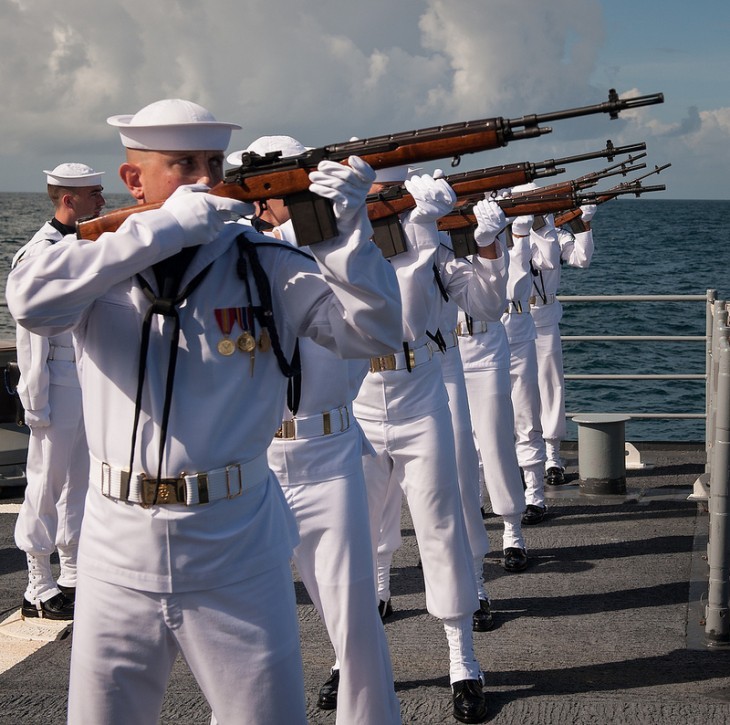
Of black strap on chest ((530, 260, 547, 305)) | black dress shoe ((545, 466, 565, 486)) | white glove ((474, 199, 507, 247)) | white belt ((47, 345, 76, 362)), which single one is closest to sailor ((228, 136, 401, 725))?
white glove ((474, 199, 507, 247))

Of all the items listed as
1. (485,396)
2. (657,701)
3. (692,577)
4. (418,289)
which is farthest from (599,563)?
(418,289)

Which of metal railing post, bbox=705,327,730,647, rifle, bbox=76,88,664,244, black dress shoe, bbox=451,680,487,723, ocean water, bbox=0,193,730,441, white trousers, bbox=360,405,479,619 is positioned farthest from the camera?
ocean water, bbox=0,193,730,441

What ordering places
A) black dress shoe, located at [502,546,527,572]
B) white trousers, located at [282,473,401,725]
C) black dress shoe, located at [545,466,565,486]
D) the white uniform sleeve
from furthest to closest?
black dress shoe, located at [545,466,565,486]
black dress shoe, located at [502,546,527,572]
white trousers, located at [282,473,401,725]
the white uniform sleeve

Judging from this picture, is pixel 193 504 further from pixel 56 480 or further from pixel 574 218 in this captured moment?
pixel 574 218

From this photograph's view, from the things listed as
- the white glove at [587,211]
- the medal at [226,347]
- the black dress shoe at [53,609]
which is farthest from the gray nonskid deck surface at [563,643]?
the white glove at [587,211]

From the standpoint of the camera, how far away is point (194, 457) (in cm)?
302

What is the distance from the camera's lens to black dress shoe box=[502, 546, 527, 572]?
708 cm

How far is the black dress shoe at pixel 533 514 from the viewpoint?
8.27 m

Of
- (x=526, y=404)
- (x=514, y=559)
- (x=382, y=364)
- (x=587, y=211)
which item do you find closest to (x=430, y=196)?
(x=382, y=364)

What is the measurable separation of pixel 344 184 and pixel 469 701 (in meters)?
2.67

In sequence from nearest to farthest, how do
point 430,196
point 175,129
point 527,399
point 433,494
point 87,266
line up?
point 87,266
point 175,129
point 430,196
point 433,494
point 527,399

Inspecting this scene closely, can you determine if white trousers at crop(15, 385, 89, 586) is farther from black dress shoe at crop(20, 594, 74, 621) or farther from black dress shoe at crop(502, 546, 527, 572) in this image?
black dress shoe at crop(502, 546, 527, 572)

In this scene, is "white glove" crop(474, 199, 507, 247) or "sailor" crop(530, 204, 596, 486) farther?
"sailor" crop(530, 204, 596, 486)

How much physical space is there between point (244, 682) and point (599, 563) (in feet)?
14.9
